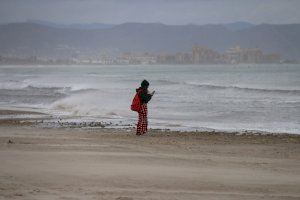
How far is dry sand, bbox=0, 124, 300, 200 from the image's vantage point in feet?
23.1

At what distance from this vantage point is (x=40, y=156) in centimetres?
947

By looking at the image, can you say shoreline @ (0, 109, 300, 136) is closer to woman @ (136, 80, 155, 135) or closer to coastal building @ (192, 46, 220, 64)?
woman @ (136, 80, 155, 135)

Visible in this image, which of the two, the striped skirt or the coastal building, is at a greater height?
the coastal building

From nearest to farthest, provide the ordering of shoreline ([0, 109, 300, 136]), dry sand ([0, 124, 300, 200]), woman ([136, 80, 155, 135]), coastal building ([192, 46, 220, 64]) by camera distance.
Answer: dry sand ([0, 124, 300, 200]) → woman ([136, 80, 155, 135]) → shoreline ([0, 109, 300, 136]) → coastal building ([192, 46, 220, 64])

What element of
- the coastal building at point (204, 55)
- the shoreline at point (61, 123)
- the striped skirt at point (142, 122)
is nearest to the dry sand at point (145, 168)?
the striped skirt at point (142, 122)

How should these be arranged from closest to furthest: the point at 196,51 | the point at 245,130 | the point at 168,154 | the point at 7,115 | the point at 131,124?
the point at 168,154 < the point at 245,130 < the point at 131,124 < the point at 7,115 < the point at 196,51

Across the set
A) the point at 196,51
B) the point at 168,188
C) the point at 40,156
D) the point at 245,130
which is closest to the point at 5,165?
the point at 40,156

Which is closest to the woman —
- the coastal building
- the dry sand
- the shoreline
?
the dry sand

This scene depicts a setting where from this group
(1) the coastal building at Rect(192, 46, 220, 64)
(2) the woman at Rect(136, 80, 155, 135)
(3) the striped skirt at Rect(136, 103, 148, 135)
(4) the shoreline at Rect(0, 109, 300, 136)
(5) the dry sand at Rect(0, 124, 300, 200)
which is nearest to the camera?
(5) the dry sand at Rect(0, 124, 300, 200)

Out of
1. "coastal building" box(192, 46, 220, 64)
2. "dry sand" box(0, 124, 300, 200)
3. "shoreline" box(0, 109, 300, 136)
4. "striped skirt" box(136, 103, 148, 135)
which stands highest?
"coastal building" box(192, 46, 220, 64)

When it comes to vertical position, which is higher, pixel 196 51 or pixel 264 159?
pixel 196 51

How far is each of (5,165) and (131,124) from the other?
8.80 metres

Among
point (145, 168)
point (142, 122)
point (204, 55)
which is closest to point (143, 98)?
point (142, 122)

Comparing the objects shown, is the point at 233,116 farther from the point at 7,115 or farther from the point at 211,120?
the point at 7,115
